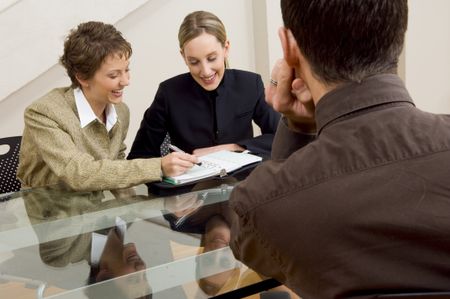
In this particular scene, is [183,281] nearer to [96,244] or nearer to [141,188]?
[96,244]

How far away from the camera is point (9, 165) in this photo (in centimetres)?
211

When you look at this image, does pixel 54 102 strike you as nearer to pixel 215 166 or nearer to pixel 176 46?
pixel 215 166

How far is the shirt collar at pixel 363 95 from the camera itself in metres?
0.77

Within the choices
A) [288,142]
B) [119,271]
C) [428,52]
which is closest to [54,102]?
[119,271]

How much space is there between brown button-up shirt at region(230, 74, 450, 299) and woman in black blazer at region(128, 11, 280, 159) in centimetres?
136

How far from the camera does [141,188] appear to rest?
68.7 inches

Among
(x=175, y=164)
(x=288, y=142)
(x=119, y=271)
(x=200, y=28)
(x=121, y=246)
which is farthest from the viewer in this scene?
(x=200, y=28)

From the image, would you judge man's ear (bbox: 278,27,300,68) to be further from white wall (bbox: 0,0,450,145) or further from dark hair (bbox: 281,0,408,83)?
white wall (bbox: 0,0,450,145)

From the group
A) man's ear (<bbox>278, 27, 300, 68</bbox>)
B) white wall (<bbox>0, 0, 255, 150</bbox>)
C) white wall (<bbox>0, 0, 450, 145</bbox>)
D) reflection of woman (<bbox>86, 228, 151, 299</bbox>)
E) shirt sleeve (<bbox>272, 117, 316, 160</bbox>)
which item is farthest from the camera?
white wall (<bbox>0, 0, 255, 150</bbox>)

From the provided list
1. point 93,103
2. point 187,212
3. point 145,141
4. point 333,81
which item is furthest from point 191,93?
point 333,81

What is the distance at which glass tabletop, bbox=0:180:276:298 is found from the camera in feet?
3.75

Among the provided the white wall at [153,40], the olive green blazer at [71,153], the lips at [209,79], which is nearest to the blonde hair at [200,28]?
the lips at [209,79]

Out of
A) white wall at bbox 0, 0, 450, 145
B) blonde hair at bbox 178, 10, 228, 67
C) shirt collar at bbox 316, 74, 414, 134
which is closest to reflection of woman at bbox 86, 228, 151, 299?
shirt collar at bbox 316, 74, 414, 134

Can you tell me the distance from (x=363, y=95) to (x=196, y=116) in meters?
1.49
